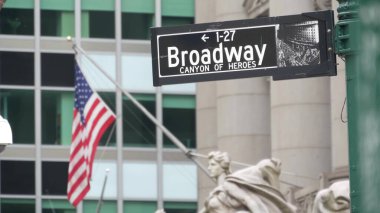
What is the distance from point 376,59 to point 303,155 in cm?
3160

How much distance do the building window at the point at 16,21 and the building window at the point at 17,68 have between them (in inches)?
28.6

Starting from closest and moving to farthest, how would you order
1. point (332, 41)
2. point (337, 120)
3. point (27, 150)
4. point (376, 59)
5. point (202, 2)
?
1. point (376, 59)
2. point (332, 41)
3. point (337, 120)
4. point (202, 2)
5. point (27, 150)

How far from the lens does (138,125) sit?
184 feet

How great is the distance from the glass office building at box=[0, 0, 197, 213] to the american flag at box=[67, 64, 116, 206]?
1163cm

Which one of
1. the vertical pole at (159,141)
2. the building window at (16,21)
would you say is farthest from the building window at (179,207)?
the building window at (16,21)

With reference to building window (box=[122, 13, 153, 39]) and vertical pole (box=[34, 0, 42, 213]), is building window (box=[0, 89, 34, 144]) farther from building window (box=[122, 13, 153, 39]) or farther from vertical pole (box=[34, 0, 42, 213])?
building window (box=[122, 13, 153, 39])

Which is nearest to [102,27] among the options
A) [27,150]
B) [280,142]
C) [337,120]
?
[27,150]

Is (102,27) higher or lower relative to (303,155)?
higher

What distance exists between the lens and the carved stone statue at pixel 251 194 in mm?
21172

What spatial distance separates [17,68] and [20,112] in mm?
1416

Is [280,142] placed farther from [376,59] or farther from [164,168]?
[376,59]

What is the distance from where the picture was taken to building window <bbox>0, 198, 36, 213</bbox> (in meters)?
54.6

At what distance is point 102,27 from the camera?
55.8 metres

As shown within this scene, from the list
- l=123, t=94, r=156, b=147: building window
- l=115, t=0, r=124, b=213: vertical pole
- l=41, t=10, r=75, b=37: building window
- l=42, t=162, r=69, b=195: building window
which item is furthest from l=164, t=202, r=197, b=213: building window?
l=41, t=10, r=75, b=37: building window
